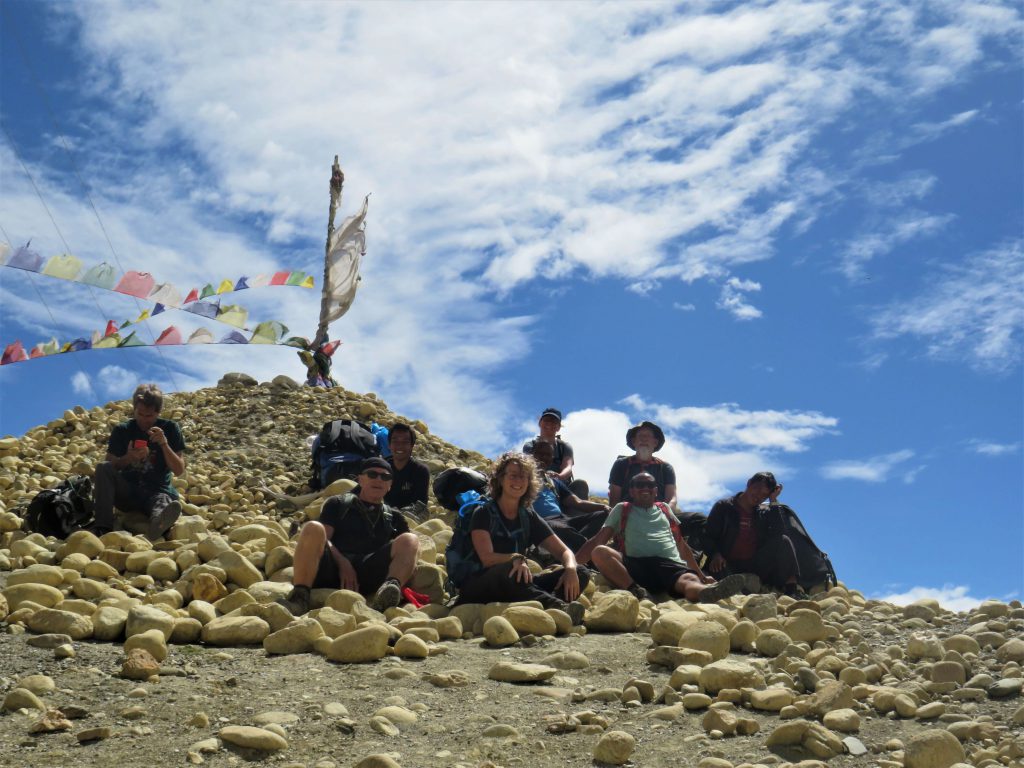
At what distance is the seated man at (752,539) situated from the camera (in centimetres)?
824

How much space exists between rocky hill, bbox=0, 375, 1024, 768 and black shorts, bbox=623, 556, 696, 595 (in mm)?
243

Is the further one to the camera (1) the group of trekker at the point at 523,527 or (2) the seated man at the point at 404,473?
(2) the seated man at the point at 404,473

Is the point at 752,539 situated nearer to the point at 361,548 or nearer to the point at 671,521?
the point at 671,521

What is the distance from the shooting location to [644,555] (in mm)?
7707

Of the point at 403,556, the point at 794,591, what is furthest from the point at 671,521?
the point at 403,556

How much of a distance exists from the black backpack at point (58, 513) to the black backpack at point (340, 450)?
2.87 meters

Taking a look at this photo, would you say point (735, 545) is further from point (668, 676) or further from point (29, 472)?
point (29, 472)

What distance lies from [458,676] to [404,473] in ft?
16.2

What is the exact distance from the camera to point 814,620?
6.32 m

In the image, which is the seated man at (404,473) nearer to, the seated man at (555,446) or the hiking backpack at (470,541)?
the seated man at (555,446)

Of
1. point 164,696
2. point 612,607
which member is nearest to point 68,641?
point 164,696

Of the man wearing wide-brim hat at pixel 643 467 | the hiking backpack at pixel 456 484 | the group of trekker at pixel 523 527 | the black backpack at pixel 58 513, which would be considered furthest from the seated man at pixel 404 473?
the black backpack at pixel 58 513

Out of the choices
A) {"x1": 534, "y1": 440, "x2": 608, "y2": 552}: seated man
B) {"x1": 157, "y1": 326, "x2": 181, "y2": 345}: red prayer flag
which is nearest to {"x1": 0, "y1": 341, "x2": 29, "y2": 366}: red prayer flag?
{"x1": 157, "y1": 326, "x2": 181, "y2": 345}: red prayer flag

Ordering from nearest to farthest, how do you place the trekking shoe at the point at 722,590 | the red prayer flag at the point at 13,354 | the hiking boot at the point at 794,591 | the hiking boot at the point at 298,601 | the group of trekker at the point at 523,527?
the hiking boot at the point at 298,601, the group of trekker at the point at 523,527, the trekking shoe at the point at 722,590, the hiking boot at the point at 794,591, the red prayer flag at the point at 13,354
